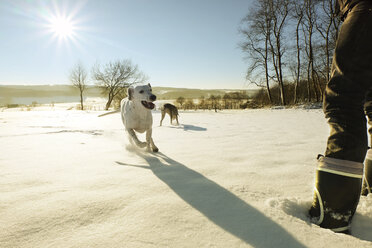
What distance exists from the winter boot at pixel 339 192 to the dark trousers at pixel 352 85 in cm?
5

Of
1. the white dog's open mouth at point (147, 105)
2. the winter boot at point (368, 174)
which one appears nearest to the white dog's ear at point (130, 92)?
the white dog's open mouth at point (147, 105)

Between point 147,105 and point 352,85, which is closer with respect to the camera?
point 352,85

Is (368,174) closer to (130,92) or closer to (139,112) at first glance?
(139,112)

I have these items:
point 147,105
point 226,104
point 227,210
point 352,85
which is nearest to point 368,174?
point 352,85

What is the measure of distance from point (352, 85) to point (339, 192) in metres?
0.56

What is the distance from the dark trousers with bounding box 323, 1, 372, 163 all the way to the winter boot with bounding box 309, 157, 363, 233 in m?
0.05

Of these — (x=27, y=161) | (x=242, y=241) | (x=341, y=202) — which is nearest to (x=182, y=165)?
(x=242, y=241)

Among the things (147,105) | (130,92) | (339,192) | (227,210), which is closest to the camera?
(339,192)

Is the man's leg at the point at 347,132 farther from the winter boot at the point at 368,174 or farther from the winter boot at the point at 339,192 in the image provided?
the winter boot at the point at 368,174

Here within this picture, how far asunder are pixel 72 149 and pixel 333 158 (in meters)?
3.16

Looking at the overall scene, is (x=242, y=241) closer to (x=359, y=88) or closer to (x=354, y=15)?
(x=359, y=88)

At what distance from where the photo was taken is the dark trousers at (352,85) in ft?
3.17

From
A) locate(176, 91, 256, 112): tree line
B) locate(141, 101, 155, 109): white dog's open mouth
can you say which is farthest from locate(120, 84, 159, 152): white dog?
locate(176, 91, 256, 112): tree line

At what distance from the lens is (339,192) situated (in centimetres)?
97
